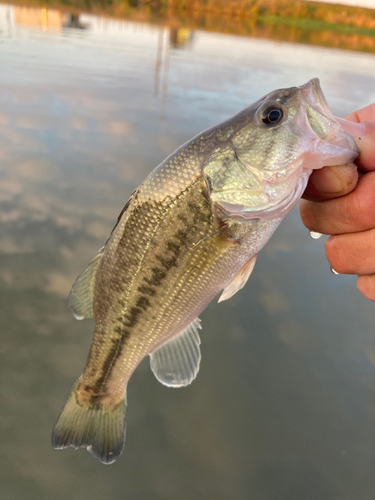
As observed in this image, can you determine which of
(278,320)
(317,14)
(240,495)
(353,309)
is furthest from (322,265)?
(317,14)

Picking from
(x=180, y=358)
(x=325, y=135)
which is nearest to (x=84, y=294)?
(x=180, y=358)

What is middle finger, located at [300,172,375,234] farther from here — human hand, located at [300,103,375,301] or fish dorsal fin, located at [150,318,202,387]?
fish dorsal fin, located at [150,318,202,387]

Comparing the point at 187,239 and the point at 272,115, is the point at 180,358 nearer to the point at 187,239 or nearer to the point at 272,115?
the point at 187,239

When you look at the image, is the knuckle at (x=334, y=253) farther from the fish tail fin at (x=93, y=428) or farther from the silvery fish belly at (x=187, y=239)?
the fish tail fin at (x=93, y=428)

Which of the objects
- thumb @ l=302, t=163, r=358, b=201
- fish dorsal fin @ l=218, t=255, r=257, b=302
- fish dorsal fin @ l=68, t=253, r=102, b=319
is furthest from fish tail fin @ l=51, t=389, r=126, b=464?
thumb @ l=302, t=163, r=358, b=201

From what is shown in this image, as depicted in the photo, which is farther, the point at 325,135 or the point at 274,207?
the point at 274,207

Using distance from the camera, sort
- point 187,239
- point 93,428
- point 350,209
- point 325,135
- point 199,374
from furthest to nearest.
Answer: point 199,374 < point 93,428 < point 187,239 < point 350,209 < point 325,135

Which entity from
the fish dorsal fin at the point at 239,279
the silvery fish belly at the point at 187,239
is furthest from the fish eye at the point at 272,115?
the fish dorsal fin at the point at 239,279

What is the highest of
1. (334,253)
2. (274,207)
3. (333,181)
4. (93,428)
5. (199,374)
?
(333,181)
